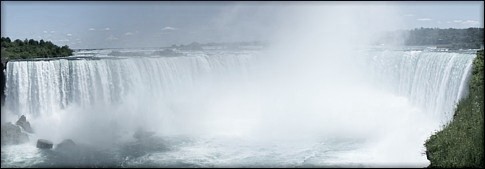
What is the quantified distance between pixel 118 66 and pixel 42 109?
3.36 meters

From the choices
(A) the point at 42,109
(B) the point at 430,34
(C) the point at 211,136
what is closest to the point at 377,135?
(C) the point at 211,136

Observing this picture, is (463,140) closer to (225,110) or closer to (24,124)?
(225,110)

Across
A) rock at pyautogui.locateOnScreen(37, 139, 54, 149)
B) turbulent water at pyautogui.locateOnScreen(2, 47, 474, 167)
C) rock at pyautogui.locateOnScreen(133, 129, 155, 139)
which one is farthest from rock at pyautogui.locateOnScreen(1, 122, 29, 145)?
rock at pyautogui.locateOnScreen(133, 129, 155, 139)

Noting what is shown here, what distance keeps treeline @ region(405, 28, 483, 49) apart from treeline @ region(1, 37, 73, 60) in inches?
872

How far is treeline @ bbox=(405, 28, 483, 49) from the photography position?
110 ft

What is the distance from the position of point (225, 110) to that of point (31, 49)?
10.9 metres

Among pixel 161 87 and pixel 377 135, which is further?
pixel 161 87

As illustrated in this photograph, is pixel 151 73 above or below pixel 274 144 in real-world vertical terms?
above

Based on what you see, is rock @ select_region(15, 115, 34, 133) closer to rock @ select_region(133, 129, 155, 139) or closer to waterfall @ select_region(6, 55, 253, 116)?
waterfall @ select_region(6, 55, 253, 116)

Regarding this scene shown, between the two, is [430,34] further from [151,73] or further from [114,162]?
[114,162]

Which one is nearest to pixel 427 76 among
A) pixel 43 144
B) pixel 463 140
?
pixel 463 140

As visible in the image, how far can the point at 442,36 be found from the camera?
125 ft

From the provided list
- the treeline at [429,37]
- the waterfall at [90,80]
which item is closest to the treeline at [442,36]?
the treeline at [429,37]

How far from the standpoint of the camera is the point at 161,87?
22641mm
